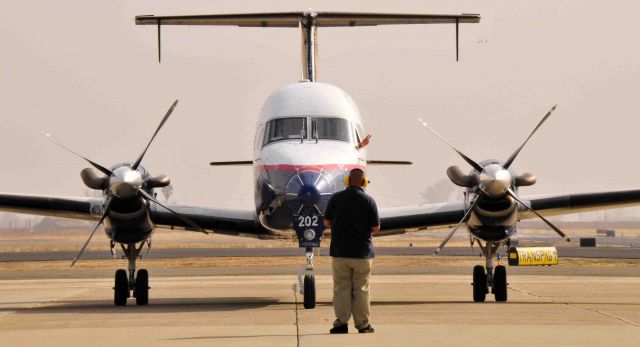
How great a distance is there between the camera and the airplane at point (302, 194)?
18531 mm

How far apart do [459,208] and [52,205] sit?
8.01 metres

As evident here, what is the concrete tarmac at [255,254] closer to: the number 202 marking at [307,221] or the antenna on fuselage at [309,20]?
the antenna on fuselage at [309,20]

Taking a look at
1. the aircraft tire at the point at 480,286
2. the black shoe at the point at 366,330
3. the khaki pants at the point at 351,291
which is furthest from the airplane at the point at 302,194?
the black shoe at the point at 366,330

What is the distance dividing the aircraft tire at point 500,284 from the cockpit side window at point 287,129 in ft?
16.0

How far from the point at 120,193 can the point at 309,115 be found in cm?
375

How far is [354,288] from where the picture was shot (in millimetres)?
13180

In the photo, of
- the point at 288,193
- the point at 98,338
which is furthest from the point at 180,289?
the point at 98,338

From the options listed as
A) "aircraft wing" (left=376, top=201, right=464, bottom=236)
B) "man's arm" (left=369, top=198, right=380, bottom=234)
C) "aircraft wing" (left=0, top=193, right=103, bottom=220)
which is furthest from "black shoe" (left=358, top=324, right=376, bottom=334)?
"aircraft wing" (left=0, top=193, right=103, bottom=220)

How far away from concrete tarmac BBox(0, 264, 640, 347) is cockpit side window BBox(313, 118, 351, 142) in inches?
123

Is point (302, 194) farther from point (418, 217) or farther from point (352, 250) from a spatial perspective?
point (352, 250)

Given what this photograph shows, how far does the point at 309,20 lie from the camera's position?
2550cm

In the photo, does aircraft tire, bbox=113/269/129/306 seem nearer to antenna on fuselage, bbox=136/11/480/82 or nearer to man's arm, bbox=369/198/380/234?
antenna on fuselage, bbox=136/11/480/82

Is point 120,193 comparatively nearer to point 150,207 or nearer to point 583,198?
point 150,207

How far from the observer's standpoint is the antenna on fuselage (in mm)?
24312
